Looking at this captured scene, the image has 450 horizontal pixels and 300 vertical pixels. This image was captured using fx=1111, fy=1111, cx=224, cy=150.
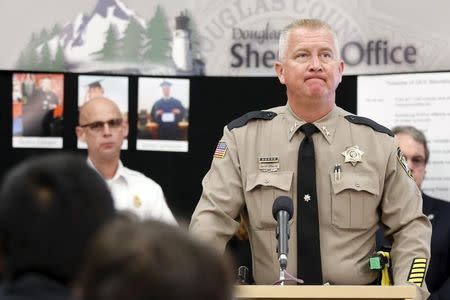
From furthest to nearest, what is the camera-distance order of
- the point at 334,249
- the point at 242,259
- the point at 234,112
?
the point at 234,112 < the point at 242,259 < the point at 334,249

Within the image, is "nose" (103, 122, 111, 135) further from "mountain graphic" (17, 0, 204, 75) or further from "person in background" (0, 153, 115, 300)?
"person in background" (0, 153, 115, 300)

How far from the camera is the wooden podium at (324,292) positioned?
3.51 m

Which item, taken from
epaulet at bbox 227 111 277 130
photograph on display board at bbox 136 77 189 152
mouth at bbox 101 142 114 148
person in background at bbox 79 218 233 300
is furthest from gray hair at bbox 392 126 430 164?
person in background at bbox 79 218 233 300

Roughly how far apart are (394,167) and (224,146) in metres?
0.68

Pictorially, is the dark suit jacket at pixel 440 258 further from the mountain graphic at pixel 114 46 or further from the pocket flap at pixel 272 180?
the pocket flap at pixel 272 180

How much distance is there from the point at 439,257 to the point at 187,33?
6.56ft

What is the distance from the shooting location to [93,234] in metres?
1.79

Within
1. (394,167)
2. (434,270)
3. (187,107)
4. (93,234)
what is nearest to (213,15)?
(187,107)

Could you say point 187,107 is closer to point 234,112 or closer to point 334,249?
point 234,112

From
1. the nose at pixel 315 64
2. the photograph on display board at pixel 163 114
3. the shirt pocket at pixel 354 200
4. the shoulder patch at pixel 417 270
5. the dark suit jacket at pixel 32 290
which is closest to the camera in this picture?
the dark suit jacket at pixel 32 290

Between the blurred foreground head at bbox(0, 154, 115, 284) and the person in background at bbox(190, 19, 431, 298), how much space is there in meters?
2.50

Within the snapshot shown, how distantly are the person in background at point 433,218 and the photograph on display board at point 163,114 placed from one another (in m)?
1.24

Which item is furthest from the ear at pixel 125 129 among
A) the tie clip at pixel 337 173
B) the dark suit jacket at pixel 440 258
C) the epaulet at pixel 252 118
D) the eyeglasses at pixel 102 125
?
the tie clip at pixel 337 173

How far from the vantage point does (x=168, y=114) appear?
6.56 m
